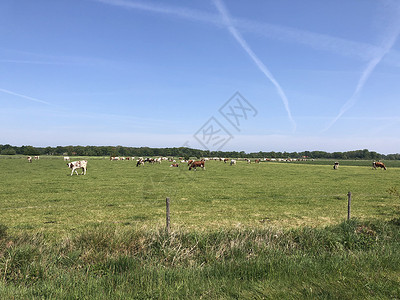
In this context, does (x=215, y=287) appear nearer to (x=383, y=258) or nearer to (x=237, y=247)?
(x=237, y=247)

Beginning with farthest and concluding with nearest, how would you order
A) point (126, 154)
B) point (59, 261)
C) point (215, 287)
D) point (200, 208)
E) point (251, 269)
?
point (126, 154), point (200, 208), point (59, 261), point (251, 269), point (215, 287)

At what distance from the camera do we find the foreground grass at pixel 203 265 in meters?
4.50

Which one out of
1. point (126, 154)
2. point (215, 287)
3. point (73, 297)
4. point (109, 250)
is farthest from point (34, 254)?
point (126, 154)

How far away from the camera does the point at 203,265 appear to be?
5.83m

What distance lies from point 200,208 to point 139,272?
9.14 meters

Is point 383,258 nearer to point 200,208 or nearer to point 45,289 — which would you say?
point 45,289

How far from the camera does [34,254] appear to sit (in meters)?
5.88

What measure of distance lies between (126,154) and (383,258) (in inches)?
7046

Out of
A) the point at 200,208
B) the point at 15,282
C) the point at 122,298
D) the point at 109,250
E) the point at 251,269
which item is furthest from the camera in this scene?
the point at 200,208

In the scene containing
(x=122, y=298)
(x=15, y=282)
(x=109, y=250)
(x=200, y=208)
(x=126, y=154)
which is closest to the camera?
(x=122, y=298)

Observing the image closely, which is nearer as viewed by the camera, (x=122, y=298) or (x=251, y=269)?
(x=122, y=298)

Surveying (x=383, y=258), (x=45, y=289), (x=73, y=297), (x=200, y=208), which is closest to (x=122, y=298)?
(x=73, y=297)

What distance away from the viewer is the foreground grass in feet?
14.8

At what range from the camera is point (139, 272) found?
17.0 ft
